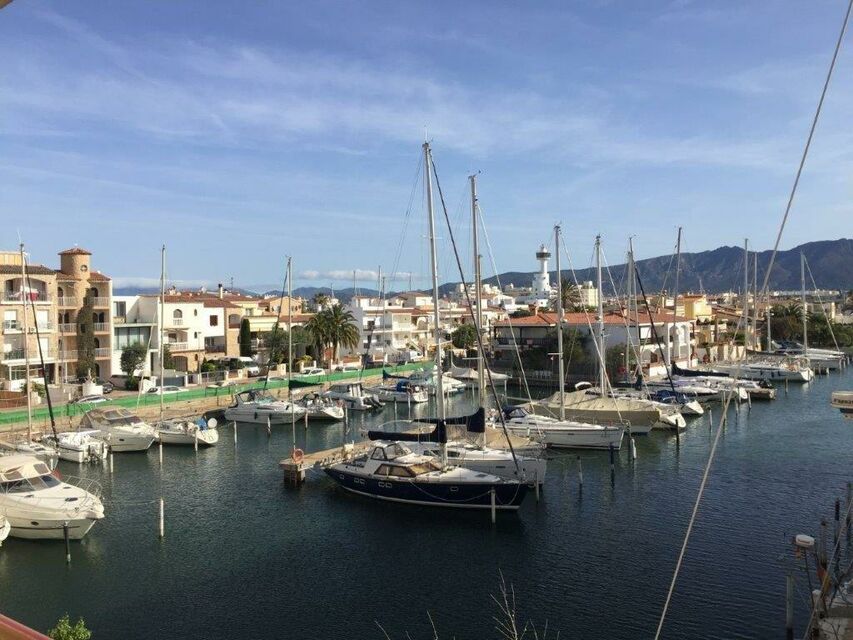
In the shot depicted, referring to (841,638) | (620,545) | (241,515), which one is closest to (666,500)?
(620,545)

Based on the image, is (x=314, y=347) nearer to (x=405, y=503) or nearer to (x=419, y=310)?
(x=419, y=310)

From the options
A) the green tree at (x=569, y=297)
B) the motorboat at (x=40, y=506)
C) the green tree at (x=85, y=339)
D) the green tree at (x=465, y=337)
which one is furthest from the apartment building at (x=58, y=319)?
the green tree at (x=569, y=297)

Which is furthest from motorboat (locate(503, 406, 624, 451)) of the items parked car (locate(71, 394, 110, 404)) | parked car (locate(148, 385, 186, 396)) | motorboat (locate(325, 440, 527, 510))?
parked car (locate(71, 394, 110, 404))

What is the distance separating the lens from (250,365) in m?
73.9

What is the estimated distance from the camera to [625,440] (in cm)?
4431

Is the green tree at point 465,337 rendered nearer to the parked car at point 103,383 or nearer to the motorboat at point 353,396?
the motorboat at point 353,396

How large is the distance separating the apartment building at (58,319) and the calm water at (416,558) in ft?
75.0

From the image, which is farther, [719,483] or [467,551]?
[719,483]

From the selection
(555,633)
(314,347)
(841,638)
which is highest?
(314,347)

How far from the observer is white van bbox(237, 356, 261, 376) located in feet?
226

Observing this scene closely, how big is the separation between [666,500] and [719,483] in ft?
13.7

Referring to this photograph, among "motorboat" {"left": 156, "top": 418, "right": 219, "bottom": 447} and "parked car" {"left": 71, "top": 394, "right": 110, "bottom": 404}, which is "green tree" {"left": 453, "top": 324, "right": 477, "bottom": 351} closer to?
"parked car" {"left": 71, "top": 394, "right": 110, "bottom": 404}

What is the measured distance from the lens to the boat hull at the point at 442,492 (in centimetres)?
2886

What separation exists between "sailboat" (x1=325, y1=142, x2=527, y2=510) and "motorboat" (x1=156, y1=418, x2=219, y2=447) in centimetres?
1401
